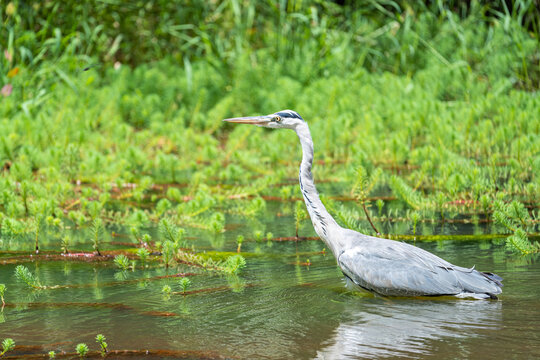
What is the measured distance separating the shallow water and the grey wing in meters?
0.10

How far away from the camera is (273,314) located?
435 centimetres

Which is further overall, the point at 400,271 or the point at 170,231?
the point at 170,231

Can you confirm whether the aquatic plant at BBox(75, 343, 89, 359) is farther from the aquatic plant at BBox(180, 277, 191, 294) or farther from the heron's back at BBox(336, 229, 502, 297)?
the heron's back at BBox(336, 229, 502, 297)

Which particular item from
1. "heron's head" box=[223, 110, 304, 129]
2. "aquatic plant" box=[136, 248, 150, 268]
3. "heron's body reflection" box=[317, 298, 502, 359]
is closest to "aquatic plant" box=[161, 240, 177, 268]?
"aquatic plant" box=[136, 248, 150, 268]

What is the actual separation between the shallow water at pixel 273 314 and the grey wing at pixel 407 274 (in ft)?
0.33

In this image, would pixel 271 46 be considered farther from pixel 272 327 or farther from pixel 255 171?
pixel 272 327

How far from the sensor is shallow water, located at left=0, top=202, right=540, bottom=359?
3791mm

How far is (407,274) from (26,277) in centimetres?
239

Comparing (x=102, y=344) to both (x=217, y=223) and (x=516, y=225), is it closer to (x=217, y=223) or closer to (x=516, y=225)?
(x=217, y=223)

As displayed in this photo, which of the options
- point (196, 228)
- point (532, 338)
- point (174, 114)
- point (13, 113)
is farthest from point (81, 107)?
point (532, 338)

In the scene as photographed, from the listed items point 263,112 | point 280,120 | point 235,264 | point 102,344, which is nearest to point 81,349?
point 102,344

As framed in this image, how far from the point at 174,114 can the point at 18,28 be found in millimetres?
2744

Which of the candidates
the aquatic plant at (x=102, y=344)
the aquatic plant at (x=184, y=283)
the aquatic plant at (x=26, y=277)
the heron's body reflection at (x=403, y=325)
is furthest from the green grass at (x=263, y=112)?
the aquatic plant at (x=102, y=344)

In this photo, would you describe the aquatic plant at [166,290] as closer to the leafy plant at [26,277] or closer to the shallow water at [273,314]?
the shallow water at [273,314]
